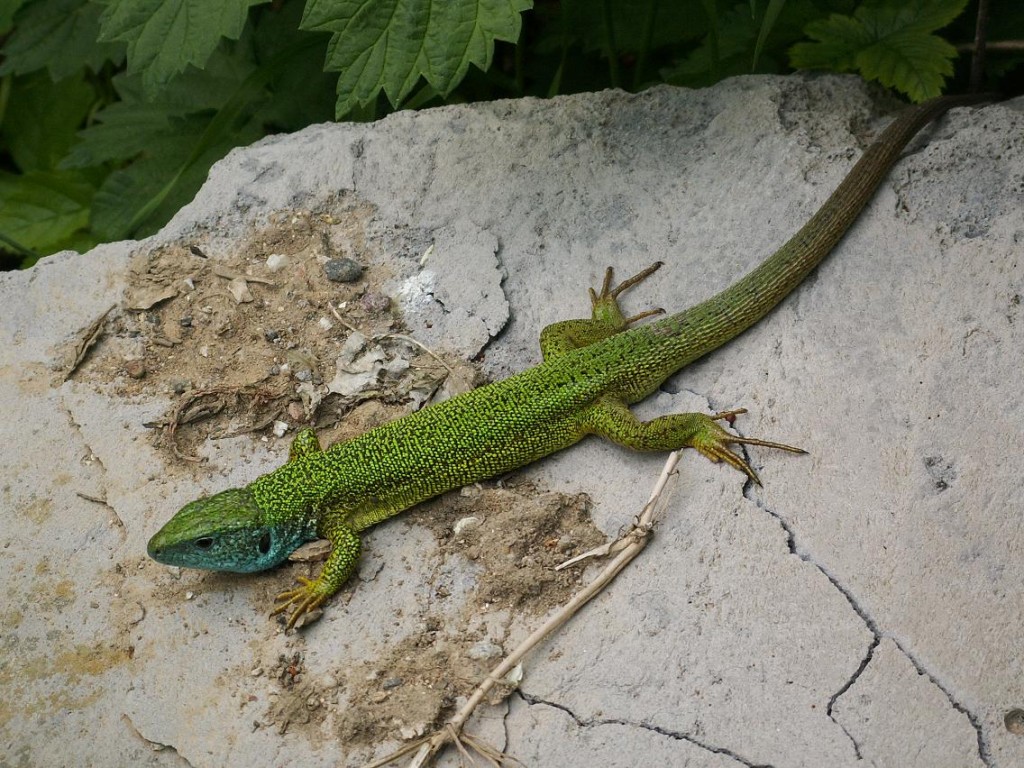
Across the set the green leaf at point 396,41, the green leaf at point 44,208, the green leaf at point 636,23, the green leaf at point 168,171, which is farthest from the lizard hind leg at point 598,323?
the green leaf at point 44,208

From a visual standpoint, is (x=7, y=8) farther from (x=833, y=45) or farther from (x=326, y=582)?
(x=833, y=45)

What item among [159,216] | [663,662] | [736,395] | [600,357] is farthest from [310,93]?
[663,662]

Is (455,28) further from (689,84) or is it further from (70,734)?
(70,734)

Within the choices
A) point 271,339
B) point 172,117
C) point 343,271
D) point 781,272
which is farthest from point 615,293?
point 172,117

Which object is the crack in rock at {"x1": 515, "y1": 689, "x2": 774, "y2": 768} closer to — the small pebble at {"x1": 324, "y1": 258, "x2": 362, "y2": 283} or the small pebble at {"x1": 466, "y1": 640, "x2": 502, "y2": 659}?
the small pebble at {"x1": 466, "y1": 640, "x2": 502, "y2": 659}

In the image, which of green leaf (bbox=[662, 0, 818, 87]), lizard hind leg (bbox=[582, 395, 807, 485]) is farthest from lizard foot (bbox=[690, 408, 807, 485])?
green leaf (bbox=[662, 0, 818, 87])

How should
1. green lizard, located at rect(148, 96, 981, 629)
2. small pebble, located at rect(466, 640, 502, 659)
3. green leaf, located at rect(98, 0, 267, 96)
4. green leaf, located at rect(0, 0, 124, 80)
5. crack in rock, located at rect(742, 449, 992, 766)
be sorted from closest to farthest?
crack in rock, located at rect(742, 449, 992, 766), small pebble, located at rect(466, 640, 502, 659), green lizard, located at rect(148, 96, 981, 629), green leaf, located at rect(98, 0, 267, 96), green leaf, located at rect(0, 0, 124, 80)

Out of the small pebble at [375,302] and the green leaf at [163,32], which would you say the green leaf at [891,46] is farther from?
the green leaf at [163,32]
